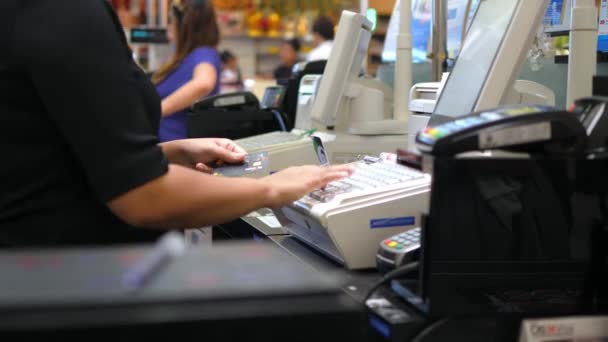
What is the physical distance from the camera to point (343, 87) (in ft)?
7.91

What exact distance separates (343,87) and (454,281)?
1403 millimetres

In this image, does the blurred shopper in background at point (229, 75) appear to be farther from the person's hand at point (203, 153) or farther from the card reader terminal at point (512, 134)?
the card reader terminal at point (512, 134)

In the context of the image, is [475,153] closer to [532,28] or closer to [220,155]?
[532,28]

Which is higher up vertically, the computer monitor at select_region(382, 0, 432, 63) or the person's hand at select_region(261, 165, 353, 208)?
the computer monitor at select_region(382, 0, 432, 63)

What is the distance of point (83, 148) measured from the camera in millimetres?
1104

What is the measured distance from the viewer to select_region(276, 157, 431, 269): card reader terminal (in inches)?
52.4

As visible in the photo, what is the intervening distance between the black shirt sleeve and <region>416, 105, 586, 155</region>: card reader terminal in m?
0.40

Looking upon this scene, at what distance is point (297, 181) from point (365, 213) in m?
0.13

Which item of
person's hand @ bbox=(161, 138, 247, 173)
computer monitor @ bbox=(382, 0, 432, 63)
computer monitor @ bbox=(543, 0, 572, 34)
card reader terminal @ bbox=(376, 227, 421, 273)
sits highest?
computer monitor @ bbox=(543, 0, 572, 34)

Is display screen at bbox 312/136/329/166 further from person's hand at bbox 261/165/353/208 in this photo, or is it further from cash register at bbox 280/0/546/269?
person's hand at bbox 261/165/353/208

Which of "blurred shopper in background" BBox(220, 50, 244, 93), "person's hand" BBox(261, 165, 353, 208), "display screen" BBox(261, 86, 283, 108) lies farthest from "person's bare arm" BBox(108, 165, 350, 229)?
"blurred shopper in background" BBox(220, 50, 244, 93)

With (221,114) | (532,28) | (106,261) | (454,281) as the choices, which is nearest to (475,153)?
(454,281)

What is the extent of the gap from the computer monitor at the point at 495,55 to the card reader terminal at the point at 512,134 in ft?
1.17

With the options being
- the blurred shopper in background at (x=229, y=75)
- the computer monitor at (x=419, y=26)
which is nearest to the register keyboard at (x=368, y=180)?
the computer monitor at (x=419, y=26)
